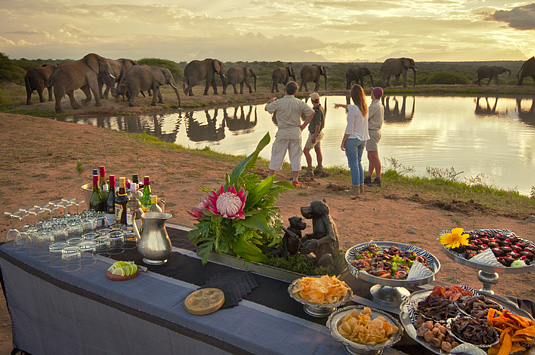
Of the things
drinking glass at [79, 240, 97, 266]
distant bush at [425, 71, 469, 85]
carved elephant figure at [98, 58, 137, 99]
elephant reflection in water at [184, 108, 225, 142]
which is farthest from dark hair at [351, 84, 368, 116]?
distant bush at [425, 71, 469, 85]

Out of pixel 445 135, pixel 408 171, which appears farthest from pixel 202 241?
pixel 445 135

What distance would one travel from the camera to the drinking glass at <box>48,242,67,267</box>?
2.73m

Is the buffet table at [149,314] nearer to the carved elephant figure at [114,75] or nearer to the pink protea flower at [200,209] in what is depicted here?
the pink protea flower at [200,209]

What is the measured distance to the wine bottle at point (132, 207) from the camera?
10.3 feet

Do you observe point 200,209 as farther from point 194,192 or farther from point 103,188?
point 194,192

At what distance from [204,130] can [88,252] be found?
16.1 meters

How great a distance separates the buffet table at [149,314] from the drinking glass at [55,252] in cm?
5

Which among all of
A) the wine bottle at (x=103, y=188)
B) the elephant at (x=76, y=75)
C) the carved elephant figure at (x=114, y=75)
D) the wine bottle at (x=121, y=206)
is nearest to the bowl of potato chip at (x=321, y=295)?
the wine bottle at (x=121, y=206)

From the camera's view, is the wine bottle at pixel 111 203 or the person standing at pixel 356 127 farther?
the person standing at pixel 356 127

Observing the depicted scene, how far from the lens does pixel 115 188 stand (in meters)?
3.45

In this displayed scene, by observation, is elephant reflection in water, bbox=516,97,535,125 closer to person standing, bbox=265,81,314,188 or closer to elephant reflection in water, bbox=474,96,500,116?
elephant reflection in water, bbox=474,96,500,116

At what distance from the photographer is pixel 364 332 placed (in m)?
1.79

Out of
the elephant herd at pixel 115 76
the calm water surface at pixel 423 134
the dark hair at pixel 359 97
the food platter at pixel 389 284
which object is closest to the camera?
the food platter at pixel 389 284

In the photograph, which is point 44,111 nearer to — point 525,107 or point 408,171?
point 408,171
